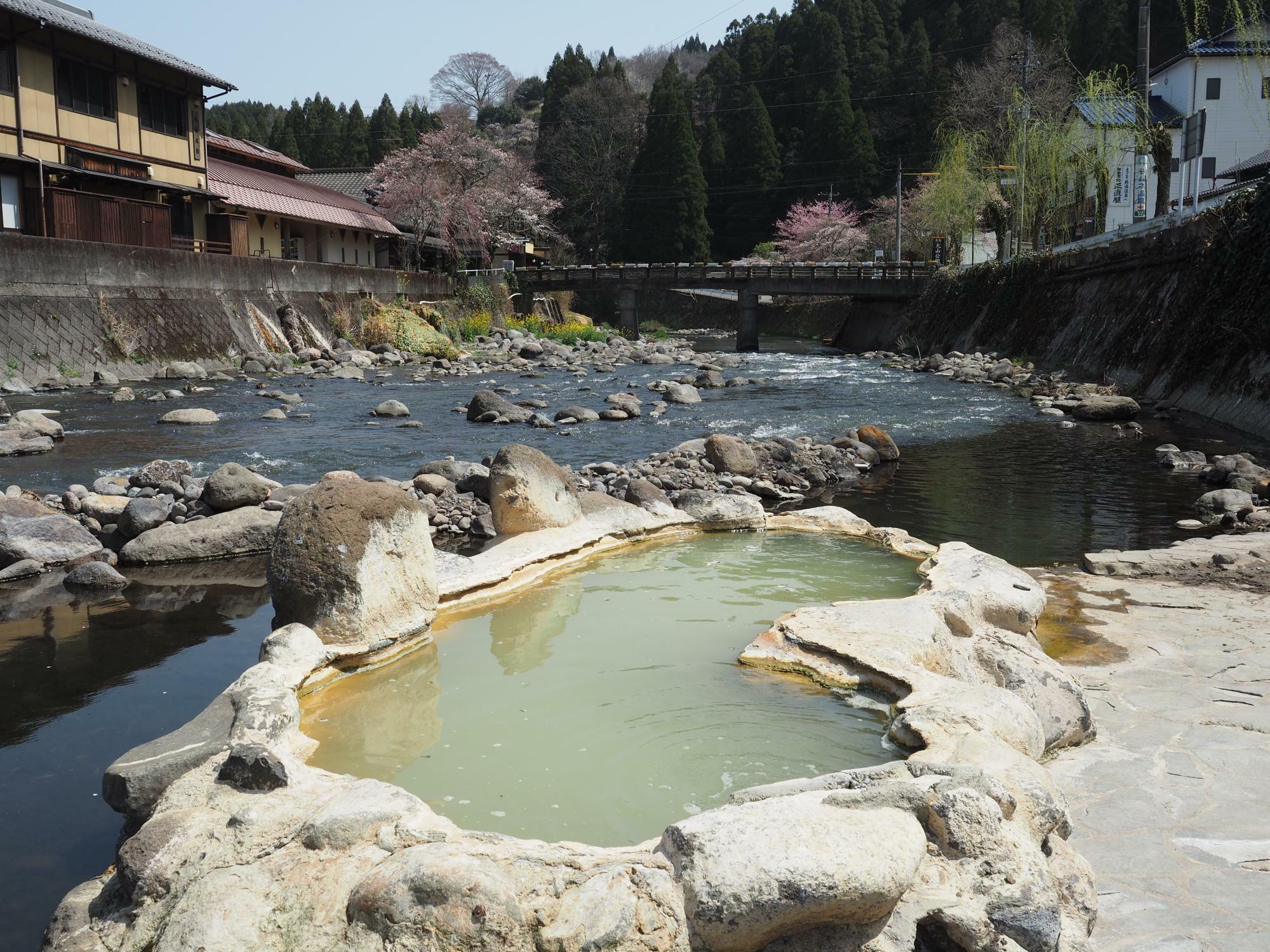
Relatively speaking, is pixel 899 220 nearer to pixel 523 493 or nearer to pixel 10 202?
pixel 10 202

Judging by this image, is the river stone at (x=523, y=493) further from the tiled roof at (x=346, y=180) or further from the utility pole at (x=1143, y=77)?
the tiled roof at (x=346, y=180)

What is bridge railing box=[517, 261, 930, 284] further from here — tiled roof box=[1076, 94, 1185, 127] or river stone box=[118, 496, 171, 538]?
river stone box=[118, 496, 171, 538]

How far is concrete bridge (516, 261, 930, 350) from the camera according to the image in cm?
4338

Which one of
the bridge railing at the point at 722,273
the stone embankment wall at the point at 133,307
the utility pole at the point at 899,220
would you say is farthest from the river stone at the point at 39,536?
the utility pole at the point at 899,220

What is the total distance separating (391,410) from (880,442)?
8833 millimetres

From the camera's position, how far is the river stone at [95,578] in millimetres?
8367

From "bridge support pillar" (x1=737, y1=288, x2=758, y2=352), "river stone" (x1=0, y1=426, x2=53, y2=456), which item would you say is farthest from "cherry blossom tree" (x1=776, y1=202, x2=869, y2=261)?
"river stone" (x1=0, y1=426, x2=53, y2=456)

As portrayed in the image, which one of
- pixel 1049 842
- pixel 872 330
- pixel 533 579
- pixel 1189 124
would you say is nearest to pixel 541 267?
pixel 872 330

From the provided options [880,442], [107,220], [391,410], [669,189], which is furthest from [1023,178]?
[669,189]

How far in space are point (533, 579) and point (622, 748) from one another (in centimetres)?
260

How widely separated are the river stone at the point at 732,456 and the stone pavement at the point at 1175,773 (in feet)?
20.0

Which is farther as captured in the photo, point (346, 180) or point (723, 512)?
point (346, 180)

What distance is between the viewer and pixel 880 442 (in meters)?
15.2

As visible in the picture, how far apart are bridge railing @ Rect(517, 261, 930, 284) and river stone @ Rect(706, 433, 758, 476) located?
104 ft
